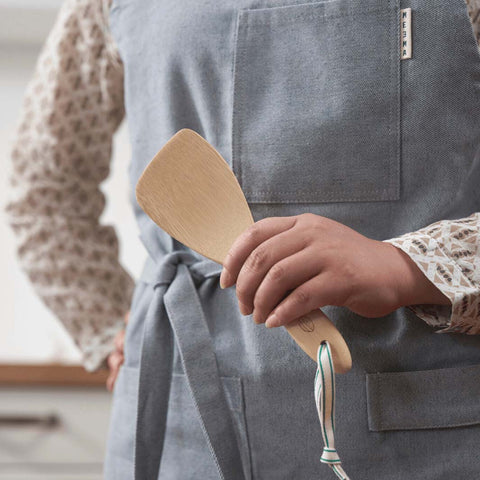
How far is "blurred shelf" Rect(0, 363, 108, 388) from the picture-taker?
4.97 ft

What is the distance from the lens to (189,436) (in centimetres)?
55

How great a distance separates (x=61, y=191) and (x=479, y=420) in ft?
1.82

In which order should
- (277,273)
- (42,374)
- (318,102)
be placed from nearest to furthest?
1. (277,273)
2. (318,102)
3. (42,374)

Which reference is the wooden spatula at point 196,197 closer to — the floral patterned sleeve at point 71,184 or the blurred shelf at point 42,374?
the floral patterned sleeve at point 71,184

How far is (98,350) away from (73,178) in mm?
215

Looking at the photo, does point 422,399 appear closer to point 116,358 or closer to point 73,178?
point 116,358

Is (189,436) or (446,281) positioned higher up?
(446,281)

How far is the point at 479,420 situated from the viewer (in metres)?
0.48

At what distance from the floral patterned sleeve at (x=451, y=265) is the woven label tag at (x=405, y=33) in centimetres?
13

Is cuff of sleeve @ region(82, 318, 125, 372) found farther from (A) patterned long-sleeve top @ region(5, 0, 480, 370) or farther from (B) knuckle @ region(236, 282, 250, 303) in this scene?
(B) knuckle @ region(236, 282, 250, 303)

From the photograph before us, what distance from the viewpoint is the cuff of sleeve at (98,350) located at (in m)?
A: 0.78

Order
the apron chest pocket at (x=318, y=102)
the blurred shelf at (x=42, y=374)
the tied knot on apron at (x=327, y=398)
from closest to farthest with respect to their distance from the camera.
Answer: the tied knot on apron at (x=327, y=398) < the apron chest pocket at (x=318, y=102) < the blurred shelf at (x=42, y=374)

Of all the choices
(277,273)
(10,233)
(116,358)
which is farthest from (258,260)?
(10,233)

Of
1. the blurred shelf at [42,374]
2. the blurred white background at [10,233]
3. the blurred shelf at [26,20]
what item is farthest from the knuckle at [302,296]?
the blurred shelf at [26,20]
